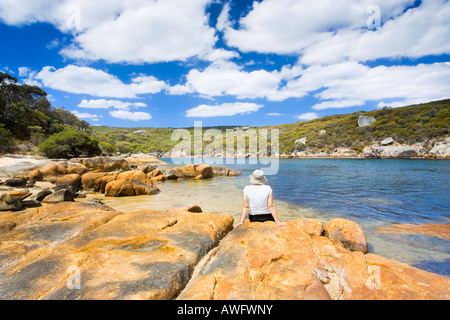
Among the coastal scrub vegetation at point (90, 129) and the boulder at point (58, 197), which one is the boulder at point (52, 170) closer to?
the boulder at point (58, 197)

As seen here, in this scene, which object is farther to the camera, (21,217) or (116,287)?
(21,217)

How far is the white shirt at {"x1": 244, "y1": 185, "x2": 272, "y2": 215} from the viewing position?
526 cm

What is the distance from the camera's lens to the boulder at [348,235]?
5730 millimetres

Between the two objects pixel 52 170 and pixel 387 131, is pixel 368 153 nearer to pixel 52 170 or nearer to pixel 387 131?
pixel 387 131

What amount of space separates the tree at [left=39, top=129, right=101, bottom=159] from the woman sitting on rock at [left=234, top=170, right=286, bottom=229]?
34963 millimetres

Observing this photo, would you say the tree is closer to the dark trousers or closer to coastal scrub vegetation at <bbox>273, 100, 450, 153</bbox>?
the dark trousers

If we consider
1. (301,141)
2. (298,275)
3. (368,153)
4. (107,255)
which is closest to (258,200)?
(298,275)

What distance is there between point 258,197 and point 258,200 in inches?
3.4

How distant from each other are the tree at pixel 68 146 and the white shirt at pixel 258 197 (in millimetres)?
34980
